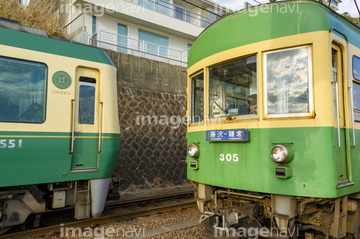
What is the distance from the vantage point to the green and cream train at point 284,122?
3059mm

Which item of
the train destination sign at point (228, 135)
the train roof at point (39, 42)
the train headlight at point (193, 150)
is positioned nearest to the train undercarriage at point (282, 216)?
the train headlight at point (193, 150)

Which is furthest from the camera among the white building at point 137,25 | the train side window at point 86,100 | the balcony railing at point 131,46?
the white building at point 137,25

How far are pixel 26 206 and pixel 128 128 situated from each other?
5.20 metres

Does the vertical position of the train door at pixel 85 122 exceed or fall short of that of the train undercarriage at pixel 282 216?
it exceeds it

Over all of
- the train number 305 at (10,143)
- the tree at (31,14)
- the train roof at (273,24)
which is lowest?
the train number 305 at (10,143)

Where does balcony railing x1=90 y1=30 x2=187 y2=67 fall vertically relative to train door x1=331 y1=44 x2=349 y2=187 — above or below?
above

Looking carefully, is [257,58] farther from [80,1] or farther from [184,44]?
[184,44]

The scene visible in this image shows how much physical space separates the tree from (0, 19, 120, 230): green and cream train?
6.79 meters

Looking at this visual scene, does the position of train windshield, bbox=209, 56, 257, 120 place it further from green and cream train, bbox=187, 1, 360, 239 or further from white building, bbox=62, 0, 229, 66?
white building, bbox=62, 0, 229, 66

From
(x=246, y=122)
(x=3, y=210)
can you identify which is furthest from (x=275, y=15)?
(x=3, y=210)

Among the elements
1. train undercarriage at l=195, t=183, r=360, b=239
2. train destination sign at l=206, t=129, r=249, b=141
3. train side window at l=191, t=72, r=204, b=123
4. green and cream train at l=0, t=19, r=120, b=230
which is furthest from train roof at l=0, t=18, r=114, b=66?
train undercarriage at l=195, t=183, r=360, b=239

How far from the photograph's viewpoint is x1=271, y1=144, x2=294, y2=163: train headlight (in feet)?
10.1

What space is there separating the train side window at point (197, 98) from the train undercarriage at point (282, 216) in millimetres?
1224

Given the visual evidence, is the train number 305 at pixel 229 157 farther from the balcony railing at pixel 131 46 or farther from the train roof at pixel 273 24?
the balcony railing at pixel 131 46
